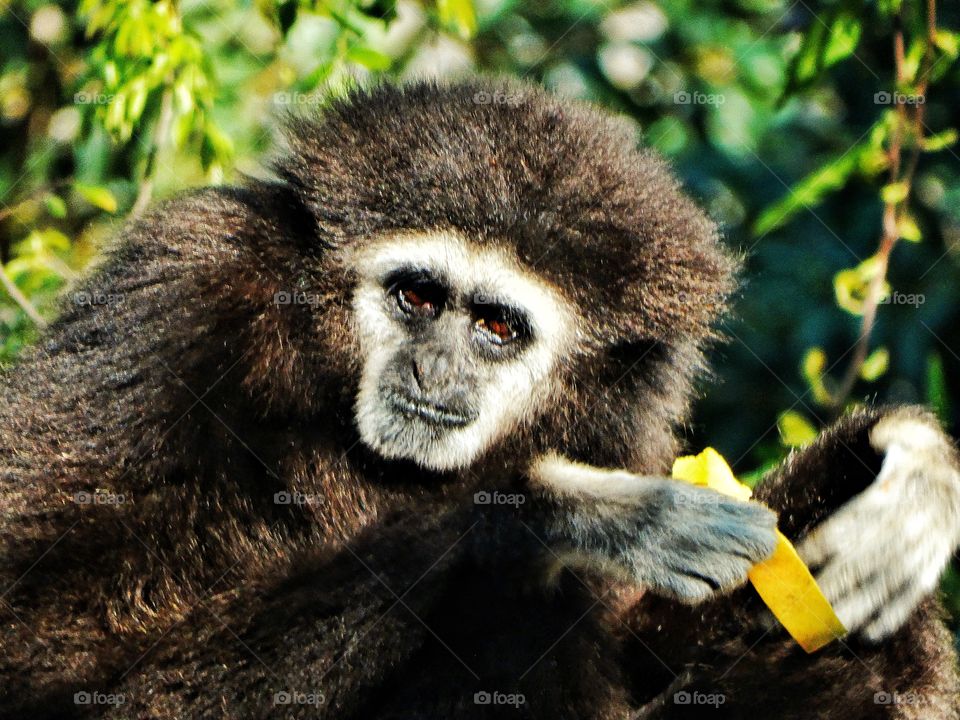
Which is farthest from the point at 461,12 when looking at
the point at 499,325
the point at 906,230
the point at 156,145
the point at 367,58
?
the point at 906,230

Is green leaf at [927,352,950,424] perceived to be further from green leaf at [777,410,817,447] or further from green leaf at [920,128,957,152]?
green leaf at [920,128,957,152]

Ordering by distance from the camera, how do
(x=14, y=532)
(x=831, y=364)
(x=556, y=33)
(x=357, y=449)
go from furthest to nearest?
(x=556, y=33), (x=831, y=364), (x=357, y=449), (x=14, y=532)

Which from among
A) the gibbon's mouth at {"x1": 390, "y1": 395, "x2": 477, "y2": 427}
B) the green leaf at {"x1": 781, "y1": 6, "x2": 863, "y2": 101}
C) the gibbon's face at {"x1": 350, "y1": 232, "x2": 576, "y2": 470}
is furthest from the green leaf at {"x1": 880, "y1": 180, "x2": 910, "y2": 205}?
the gibbon's mouth at {"x1": 390, "y1": 395, "x2": 477, "y2": 427}

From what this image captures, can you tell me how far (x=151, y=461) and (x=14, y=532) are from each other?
0.51 meters

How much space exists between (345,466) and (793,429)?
289 cm

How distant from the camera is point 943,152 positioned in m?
7.18

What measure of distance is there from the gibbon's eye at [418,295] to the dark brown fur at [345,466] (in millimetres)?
222

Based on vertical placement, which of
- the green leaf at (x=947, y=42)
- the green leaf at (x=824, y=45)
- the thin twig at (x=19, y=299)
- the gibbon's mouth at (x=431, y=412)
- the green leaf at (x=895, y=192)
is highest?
the green leaf at (x=947, y=42)

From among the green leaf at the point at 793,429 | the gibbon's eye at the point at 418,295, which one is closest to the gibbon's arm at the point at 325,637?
the gibbon's eye at the point at 418,295

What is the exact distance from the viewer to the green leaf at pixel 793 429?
6473 millimetres

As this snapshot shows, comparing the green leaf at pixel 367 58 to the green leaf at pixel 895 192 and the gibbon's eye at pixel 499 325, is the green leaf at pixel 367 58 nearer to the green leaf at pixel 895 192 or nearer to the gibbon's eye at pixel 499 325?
the gibbon's eye at pixel 499 325

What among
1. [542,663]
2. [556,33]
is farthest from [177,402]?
[556,33]

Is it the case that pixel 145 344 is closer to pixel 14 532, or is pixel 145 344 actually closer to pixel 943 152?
pixel 14 532

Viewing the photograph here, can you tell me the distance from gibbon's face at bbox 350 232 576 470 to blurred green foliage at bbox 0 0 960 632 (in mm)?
932
